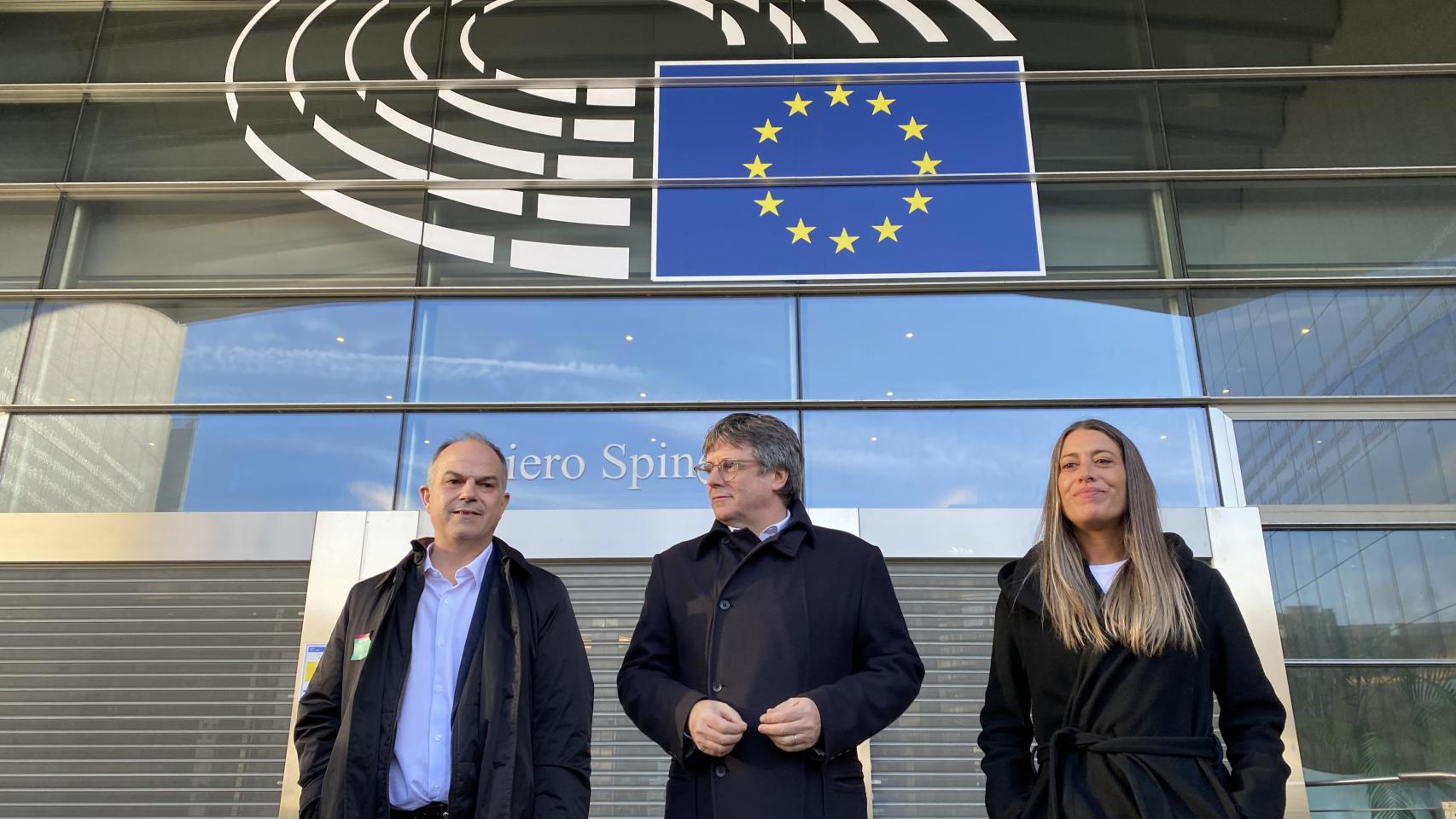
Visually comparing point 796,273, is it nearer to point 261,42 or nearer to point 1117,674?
point 261,42

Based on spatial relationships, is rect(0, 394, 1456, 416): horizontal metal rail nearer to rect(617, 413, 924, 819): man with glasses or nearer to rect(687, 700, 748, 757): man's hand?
rect(617, 413, 924, 819): man with glasses

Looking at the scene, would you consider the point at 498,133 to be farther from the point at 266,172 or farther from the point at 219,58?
the point at 219,58

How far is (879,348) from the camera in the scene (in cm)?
718

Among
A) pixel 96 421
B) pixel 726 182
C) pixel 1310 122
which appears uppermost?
pixel 1310 122

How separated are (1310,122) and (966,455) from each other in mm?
3626

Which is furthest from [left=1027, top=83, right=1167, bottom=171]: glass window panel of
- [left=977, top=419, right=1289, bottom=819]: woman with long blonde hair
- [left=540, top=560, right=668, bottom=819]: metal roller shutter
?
[left=977, top=419, right=1289, bottom=819]: woman with long blonde hair

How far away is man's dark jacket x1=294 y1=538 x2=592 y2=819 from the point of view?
3148 mm

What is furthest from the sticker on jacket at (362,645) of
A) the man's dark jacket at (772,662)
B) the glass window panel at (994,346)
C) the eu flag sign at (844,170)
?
the eu flag sign at (844,170)

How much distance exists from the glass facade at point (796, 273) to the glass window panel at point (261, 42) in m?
0.03

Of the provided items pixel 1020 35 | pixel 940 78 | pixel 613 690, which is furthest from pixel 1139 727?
pixel 1020 35

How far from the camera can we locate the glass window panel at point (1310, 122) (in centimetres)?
775

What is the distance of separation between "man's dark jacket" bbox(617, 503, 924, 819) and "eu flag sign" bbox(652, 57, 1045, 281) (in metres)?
4.10

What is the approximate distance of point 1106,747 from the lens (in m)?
3.01

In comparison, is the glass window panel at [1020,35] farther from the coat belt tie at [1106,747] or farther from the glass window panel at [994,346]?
the coat belt tie at [1106,747]
